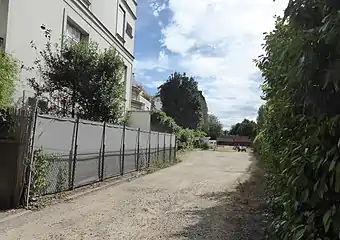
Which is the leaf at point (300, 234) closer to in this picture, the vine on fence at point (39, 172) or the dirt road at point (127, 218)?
the dirt road at point (127, 218)

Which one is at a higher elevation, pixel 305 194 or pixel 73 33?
pixel 73 33

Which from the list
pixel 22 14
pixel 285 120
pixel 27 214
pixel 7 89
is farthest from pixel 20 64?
pixel 285 120

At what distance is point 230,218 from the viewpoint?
845 centimetres

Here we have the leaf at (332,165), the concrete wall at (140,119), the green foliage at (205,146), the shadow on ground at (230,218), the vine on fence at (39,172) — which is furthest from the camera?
the green foliage at (205,146)

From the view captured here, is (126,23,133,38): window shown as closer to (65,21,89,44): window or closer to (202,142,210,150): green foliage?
(65,21,89,44): window

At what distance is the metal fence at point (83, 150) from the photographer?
9641 millimetres

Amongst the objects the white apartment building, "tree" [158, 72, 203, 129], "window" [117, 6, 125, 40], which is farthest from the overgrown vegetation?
the white apartment building

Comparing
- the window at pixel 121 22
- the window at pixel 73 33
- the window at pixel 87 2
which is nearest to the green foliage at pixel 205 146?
the window at pixel 121 22

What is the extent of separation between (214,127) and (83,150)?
3321 inches

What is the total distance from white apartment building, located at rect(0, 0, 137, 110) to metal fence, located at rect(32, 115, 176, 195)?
10.2 ft

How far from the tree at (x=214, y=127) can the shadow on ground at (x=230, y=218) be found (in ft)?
255

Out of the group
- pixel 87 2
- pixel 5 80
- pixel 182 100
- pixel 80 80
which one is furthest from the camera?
pixel 182 100

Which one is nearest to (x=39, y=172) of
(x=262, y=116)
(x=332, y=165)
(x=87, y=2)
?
(x=262, y=116)

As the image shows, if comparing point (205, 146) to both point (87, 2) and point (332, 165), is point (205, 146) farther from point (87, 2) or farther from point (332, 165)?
point (332, 165)
